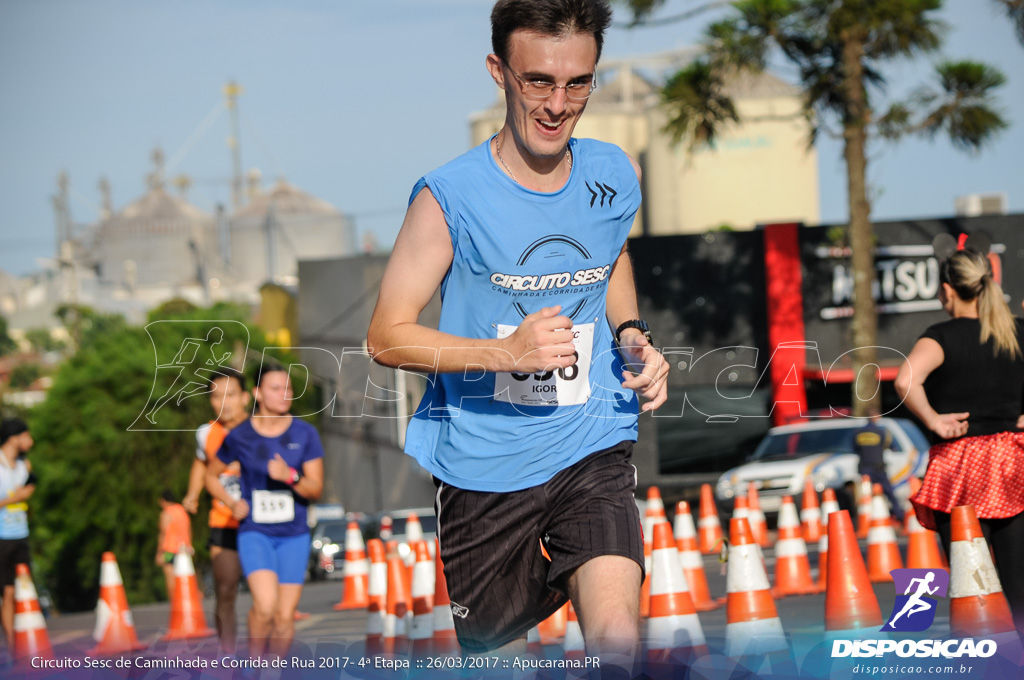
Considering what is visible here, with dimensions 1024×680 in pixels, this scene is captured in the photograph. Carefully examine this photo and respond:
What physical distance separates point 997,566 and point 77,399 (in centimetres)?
3832

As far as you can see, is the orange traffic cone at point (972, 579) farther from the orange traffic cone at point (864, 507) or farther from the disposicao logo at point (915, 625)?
the orange traffic cone at point (864, 507)

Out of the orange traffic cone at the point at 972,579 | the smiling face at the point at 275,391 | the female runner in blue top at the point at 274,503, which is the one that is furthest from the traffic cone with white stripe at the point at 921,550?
the smiling face at the point at 275,391

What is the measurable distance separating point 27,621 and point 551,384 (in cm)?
643

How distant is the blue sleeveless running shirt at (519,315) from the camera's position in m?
3.46

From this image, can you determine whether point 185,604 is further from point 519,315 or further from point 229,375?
point 519,315

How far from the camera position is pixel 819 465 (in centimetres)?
1588

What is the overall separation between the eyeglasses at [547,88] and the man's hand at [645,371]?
0.72 meters

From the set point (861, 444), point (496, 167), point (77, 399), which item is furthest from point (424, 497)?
point (496, 167)

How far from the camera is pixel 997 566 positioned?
516cm

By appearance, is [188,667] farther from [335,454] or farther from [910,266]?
[335,454]

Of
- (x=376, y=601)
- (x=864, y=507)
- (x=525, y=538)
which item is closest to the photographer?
(x=525, y=538)

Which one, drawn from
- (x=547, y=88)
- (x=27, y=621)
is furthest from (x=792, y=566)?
(x=547, y=88)

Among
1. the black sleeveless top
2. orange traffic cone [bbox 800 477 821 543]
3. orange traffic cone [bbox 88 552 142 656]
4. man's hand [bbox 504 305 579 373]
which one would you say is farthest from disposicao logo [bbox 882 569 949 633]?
orange traffic cone [bbox 800 477 821 543]

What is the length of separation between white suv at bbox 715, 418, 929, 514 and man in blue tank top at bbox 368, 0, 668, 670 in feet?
39.1
